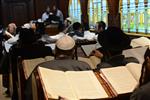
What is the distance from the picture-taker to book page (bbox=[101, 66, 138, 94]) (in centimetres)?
224

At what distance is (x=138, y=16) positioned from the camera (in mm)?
6922

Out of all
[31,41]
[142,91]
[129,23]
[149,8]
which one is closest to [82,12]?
[129,23]

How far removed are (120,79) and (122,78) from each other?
0.06ft

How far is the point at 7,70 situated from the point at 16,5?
9.38 meters

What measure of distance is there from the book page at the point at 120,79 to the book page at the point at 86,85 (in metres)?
0.10

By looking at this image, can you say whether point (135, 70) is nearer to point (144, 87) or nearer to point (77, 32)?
point (144, 87)

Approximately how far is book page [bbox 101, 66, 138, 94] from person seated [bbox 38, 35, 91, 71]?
457mm

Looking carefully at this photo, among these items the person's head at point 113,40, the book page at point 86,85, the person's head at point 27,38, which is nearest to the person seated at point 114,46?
the person's head at point 113,40

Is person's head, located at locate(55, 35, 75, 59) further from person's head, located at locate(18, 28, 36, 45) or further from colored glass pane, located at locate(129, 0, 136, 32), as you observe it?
colored glass pane, located at locate(129, 0, 136, 32)

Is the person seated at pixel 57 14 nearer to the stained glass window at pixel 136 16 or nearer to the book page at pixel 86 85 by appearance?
the stained glass window at pixel 136 16

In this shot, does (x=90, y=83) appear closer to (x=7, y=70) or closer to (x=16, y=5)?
(x=7, y=70)

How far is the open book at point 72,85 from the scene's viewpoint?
214 cm

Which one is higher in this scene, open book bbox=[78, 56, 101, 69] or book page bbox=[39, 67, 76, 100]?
book page bbox=[39, 67, 76, 100]

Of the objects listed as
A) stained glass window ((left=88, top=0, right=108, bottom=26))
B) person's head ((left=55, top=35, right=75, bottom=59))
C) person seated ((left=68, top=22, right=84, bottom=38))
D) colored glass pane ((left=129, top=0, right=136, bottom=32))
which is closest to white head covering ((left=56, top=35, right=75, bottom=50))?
person's head ((left=55, top=35, right=75, bottom=59))
